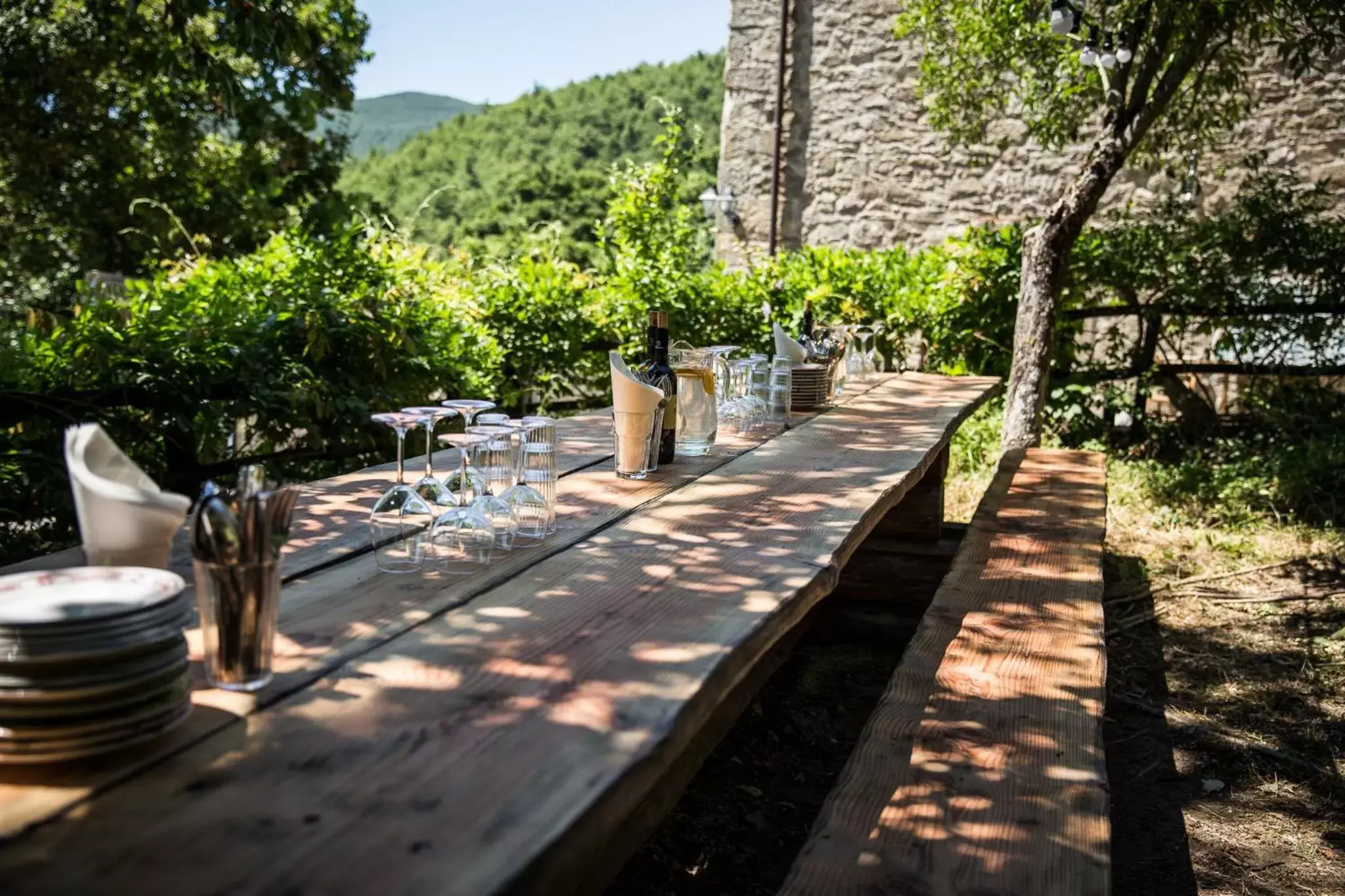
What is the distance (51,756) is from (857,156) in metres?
9.85

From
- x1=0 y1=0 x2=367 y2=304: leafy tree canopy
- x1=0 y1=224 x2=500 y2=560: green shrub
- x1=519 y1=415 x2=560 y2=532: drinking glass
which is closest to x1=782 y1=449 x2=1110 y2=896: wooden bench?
x1=519 y1=415 x2=560 y2=532: drinking glass

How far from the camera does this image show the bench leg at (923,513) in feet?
14.1

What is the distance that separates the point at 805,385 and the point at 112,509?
2749 mm

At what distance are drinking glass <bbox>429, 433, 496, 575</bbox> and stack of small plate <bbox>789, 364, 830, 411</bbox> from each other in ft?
6.86

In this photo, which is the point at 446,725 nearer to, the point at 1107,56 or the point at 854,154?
the point at 1107,56

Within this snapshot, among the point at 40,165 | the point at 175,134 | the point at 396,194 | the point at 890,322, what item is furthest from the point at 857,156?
the point at 396,194

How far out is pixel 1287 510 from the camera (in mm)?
5734

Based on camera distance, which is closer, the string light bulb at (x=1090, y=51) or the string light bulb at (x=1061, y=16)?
the string light bulb at (x=1061, y=16)

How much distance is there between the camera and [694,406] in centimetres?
279

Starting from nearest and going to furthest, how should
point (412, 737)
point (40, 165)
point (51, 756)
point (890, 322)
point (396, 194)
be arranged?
point (51, 756)
point (412, 737)
point (890, 322)
point (40, 165)
point (396, 194)

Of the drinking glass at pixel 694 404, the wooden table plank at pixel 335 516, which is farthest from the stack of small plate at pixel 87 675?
the drinking glass at pixel 694 404

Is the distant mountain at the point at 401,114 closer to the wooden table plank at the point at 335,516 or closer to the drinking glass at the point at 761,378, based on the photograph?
the drinking glass at the point at 761,378

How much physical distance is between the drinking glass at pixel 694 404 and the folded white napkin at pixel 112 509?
61.8 inches

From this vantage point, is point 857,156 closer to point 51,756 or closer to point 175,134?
point 175,134
